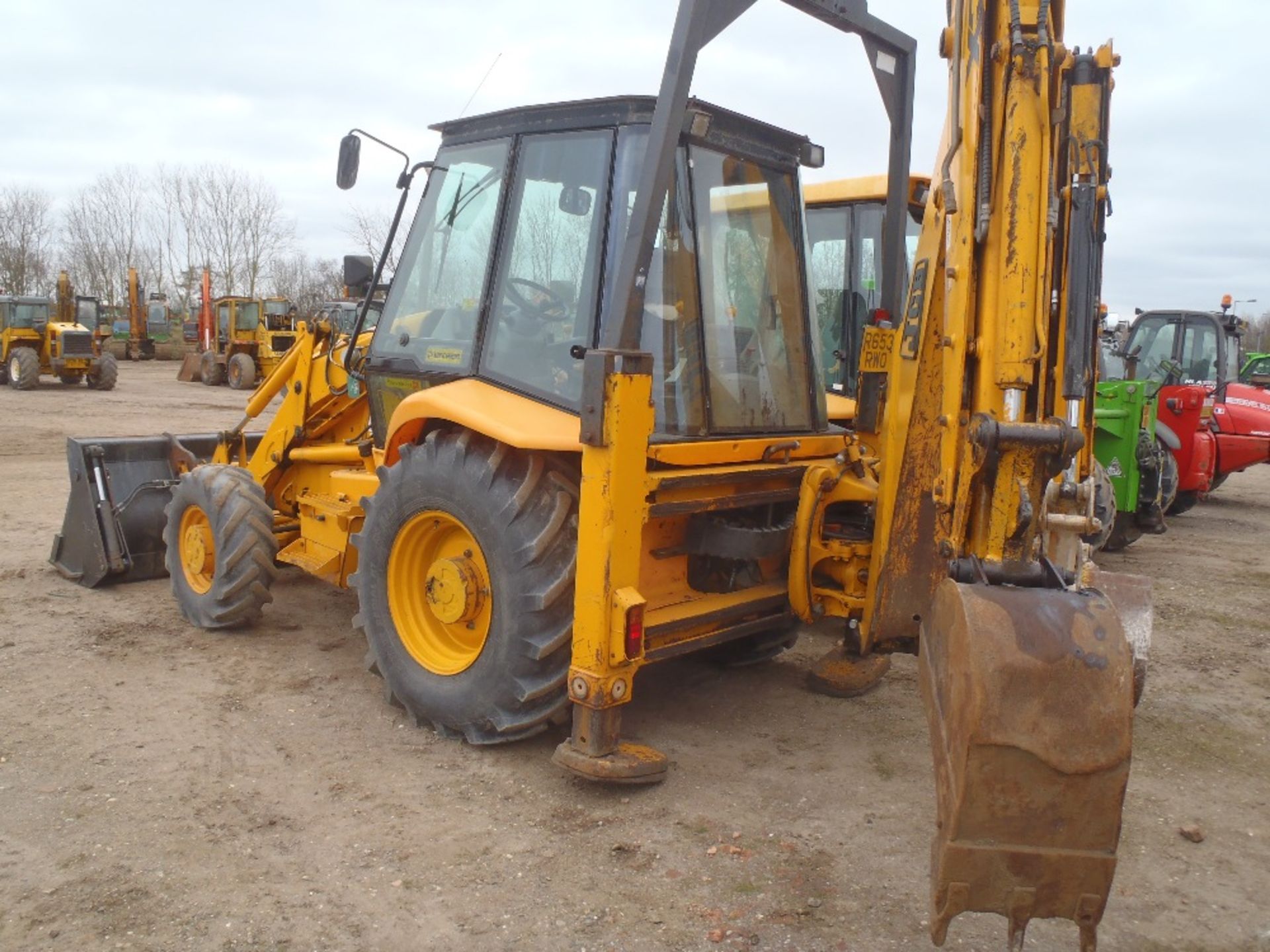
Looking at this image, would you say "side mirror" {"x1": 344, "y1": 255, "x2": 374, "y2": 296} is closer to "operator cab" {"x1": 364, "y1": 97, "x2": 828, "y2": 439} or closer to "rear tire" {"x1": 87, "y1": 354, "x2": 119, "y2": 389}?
"operator cab" {"x1": 364, "y1": 97, "x2": 828, "y2": 439}

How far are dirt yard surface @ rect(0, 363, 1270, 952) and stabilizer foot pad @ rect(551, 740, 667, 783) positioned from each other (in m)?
0.09

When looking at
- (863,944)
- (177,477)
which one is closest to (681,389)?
(863,944)

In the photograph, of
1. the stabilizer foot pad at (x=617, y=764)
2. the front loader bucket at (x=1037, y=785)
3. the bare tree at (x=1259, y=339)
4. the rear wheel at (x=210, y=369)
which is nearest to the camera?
the front loader bucket at (x=1037, y=785)

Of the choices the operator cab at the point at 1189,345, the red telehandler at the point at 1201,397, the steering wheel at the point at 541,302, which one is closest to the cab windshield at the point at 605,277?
the steering wheel at the point at 541,302

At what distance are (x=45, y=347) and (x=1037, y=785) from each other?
83.9ft

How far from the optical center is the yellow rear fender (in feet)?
12.1

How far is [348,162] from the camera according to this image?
15.2ft

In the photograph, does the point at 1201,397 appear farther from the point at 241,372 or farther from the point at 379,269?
the point at 241,372

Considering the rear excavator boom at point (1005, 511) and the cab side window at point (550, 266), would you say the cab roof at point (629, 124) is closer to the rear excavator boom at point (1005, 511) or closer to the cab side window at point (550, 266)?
the cab side window at point (550, 266)

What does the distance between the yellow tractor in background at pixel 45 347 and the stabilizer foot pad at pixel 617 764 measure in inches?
901

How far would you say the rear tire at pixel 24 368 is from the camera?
22219 mm

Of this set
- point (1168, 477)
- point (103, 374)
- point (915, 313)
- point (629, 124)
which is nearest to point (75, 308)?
point (103, 374)

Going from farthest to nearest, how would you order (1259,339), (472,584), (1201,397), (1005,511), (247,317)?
(1259,339)
(247,317)
(1201,397)
(472,584)
(1005,511)

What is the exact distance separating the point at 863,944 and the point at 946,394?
1.57 metres
